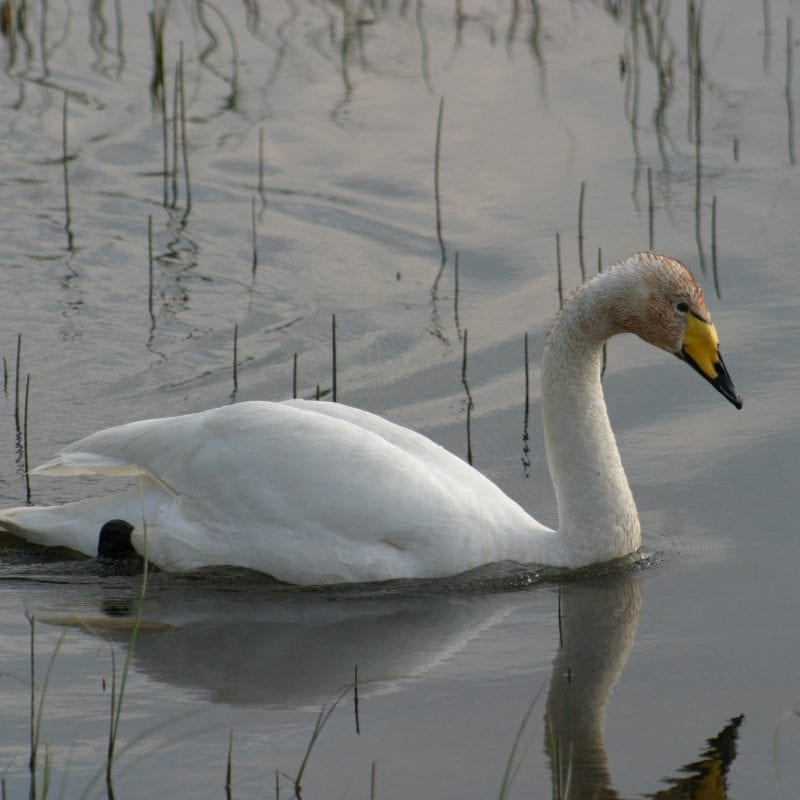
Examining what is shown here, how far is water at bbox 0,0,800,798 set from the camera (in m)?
5.47

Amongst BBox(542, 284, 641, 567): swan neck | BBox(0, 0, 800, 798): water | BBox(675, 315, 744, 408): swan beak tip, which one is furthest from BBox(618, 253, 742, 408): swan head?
BBox(0, 0, 800, 798): water

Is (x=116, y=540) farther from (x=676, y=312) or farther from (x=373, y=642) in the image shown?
(x=676, y=312)

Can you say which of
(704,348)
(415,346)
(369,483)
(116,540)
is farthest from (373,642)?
(415,346)

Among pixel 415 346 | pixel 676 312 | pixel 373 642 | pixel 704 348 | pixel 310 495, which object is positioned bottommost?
pixel 373 642

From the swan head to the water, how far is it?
82 centimetres

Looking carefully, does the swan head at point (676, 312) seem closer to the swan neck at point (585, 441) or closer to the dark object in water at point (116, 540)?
the swan neck at point (585, 441)

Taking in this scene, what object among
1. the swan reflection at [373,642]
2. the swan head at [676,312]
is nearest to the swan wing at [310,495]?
the swan reflection at [373,642]

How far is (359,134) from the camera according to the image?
12906 mm

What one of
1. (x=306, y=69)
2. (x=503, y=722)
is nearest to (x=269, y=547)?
(x=503, y=722)

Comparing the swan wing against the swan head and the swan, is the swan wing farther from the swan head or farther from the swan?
the swan head

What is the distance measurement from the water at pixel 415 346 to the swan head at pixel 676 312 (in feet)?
2.68

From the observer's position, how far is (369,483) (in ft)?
22.0

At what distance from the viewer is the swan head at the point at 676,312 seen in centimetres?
686

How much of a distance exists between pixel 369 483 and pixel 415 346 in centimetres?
299
